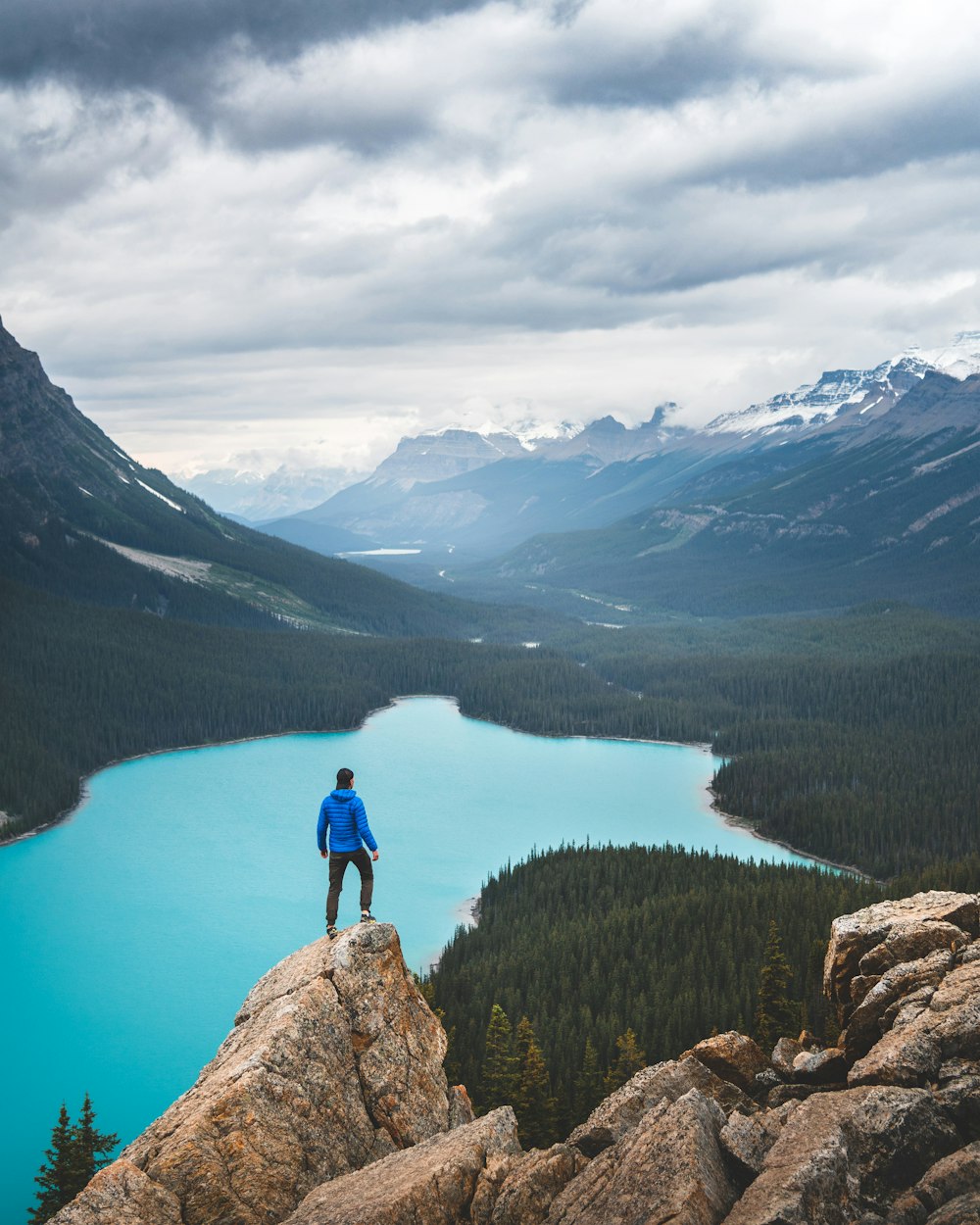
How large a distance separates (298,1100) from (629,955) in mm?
54063

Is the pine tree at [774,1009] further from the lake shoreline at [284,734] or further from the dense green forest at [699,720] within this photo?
the lake shoreline at [284,734]

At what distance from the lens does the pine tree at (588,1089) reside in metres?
49.3

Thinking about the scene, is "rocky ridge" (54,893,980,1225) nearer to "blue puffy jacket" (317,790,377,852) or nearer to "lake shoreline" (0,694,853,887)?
"blue puffy jacket" (317,790,377,852)

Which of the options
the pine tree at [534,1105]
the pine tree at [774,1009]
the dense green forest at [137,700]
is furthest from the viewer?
the dense green forest at [137,700]

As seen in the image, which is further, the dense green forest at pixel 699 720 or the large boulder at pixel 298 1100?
the dense green forest at pixel 699 720

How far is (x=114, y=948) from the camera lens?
88.2 metres

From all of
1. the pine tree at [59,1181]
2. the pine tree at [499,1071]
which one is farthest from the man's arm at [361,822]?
the pine tree at [499,1071]

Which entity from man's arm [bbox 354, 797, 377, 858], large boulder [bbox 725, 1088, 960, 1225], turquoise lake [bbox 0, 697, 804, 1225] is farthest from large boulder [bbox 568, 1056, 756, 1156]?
turquoise lake [bbox 0, 697, 804, 1225]

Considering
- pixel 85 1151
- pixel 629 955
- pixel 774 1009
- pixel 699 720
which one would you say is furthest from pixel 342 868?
pixel 699 720

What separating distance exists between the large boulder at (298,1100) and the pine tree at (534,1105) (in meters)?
19.4

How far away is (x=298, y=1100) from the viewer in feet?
76.3

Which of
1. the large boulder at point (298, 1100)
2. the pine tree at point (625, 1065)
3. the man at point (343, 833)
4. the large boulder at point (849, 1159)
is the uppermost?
the man at point (343, 833)

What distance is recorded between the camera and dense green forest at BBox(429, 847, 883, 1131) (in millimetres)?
60031

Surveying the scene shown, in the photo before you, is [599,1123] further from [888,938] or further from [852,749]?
[852,749]
